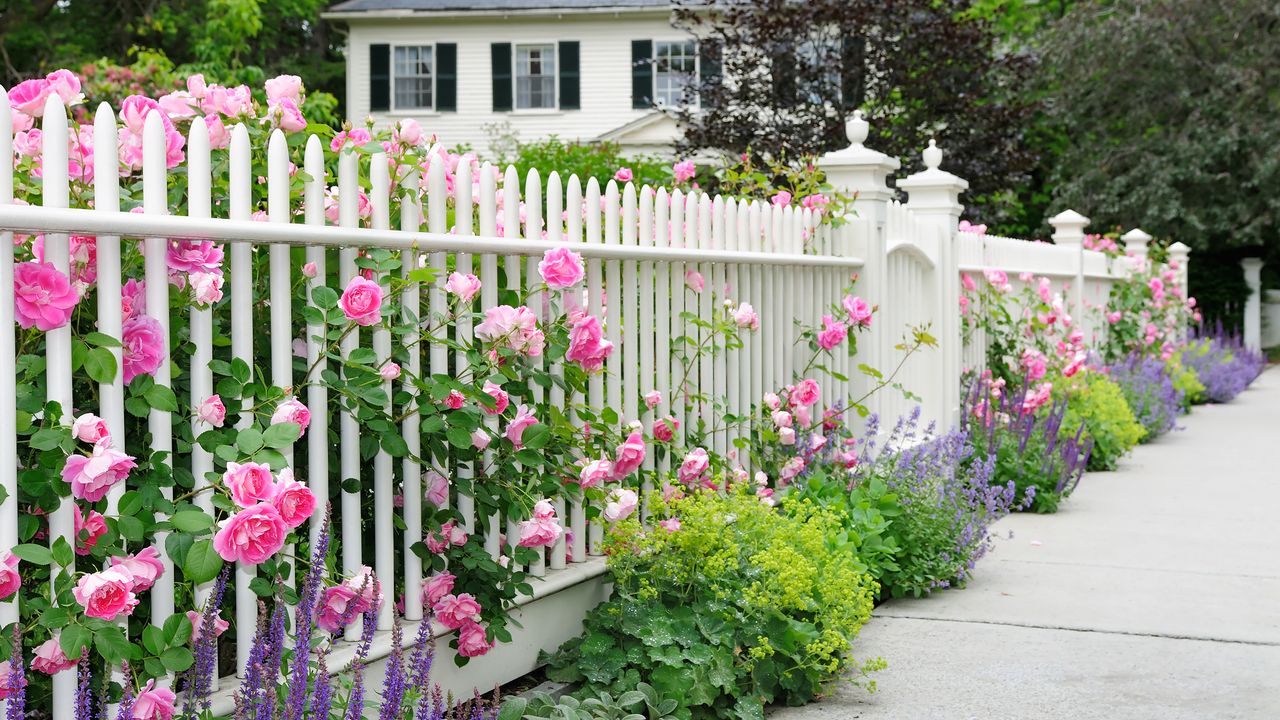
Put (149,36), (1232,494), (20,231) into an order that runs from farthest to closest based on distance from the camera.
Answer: (149,36) → (1232,494) → (20,231)

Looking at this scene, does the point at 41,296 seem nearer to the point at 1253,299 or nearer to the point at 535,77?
the point at 535,77

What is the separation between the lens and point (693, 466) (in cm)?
464

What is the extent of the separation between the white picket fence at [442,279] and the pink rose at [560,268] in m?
0.10

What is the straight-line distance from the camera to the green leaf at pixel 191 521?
2674 millimetres

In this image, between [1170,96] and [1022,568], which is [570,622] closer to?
[1022,568]

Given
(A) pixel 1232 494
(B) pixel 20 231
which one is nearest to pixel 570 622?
(B) pixel 20 231

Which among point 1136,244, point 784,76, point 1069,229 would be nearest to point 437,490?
point 1069,229

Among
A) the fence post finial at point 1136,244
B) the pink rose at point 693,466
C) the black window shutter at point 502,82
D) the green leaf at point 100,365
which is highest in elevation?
the black window shutter at point 502,82

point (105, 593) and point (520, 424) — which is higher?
point (520, 424)

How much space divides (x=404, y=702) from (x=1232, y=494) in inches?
236

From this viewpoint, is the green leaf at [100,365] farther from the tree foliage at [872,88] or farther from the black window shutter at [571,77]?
the black window shutter at [571,77]

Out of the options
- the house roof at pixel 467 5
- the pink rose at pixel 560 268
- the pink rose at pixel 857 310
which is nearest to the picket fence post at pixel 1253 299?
the house roof at pixel 467 5

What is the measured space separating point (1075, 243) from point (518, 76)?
16893mm

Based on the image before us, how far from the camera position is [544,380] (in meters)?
3.75
